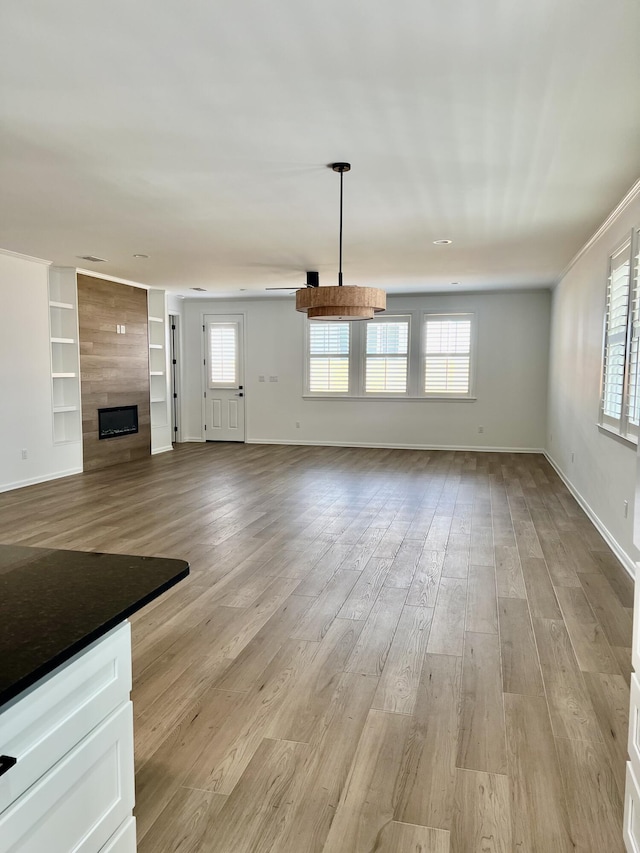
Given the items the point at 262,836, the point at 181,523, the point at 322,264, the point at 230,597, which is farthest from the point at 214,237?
the point at 262,836

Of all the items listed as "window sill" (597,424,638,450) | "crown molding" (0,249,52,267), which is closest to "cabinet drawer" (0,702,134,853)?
"window sill" (597,424,638,450)

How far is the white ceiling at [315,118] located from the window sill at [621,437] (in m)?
1.68

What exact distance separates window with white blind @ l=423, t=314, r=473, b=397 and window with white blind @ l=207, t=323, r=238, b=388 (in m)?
3.39

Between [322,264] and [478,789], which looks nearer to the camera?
[478,789]

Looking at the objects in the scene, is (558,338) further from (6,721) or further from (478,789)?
(6,721)

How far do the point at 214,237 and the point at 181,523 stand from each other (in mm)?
2656

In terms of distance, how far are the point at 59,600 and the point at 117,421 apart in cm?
722

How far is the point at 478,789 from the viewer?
5.94 ft

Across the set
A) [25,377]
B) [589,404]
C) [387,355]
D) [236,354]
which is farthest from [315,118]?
[236,354]

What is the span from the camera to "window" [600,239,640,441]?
151 inches

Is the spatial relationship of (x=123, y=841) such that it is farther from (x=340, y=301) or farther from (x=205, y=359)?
(x=205, y=359)

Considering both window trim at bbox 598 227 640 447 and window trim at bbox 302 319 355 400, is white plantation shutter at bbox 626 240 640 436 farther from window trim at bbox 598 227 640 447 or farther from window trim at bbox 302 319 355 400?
window trim at bbox 302 319 355 400

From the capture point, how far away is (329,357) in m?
9.95

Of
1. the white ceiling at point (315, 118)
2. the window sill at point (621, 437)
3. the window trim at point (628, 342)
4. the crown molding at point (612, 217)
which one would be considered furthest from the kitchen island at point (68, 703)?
the crown molding at point (612, 217)
